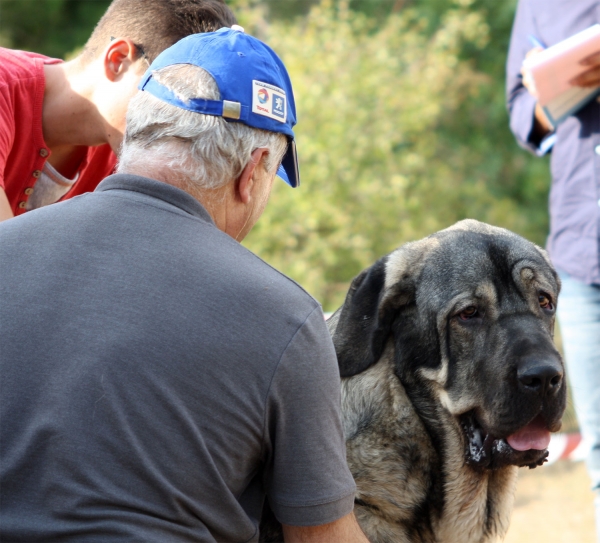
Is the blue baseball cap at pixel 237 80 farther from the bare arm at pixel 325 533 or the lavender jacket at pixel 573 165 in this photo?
the lavender jacket at pixel 573 165

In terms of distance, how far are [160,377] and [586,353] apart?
7.82 ft

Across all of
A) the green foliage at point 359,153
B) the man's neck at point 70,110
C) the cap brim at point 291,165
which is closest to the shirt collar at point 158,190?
the cap brim at point 291,165

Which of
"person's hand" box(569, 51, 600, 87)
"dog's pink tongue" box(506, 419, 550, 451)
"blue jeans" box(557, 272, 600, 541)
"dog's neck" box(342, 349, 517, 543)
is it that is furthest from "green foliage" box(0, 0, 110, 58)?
"dog's pink tongue" box(506, 419, 550, 451)

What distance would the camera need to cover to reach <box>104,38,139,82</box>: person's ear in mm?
2965

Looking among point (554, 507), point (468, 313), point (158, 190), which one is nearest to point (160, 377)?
point (158, 190)

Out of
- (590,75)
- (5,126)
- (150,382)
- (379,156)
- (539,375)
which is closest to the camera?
(150,382)

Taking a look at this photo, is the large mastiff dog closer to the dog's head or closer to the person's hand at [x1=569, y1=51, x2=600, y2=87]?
the dog's head

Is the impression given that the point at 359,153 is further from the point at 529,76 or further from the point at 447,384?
the point at 447,384

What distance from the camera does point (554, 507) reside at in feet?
18.9

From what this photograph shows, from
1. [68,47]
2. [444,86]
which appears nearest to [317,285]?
[444,86]

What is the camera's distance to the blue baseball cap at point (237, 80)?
6.66ft

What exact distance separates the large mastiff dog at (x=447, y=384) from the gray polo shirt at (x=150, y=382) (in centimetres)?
77

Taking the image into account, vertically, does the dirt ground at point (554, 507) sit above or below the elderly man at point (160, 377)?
below

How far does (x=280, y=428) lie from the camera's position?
1.83 metres
